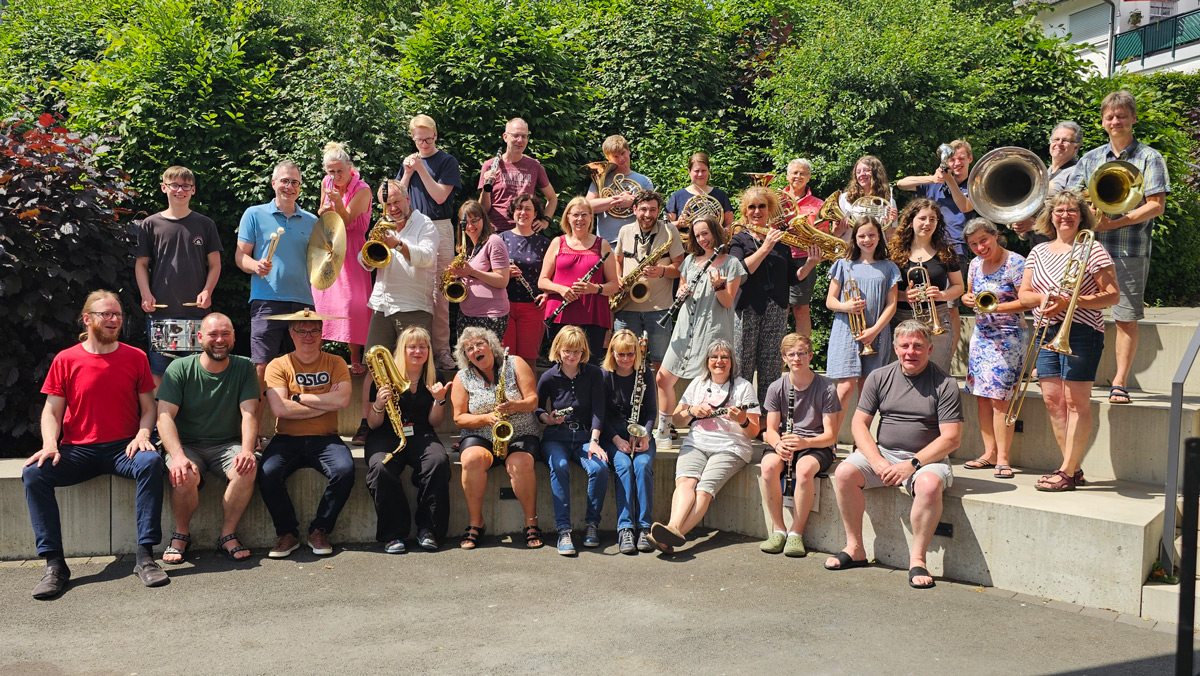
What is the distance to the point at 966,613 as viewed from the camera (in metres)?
5.11

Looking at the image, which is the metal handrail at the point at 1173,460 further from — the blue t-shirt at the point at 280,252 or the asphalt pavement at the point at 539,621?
the blue t-shirt at the point at 280,252

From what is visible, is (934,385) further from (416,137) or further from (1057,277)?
(416,137)

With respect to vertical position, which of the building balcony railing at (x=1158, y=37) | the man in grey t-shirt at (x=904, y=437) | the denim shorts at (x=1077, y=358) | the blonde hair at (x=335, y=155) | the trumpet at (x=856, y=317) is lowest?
the man in grey t-shirt at (x=904, y=437)

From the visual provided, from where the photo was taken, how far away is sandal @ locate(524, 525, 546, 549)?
20.6 ft

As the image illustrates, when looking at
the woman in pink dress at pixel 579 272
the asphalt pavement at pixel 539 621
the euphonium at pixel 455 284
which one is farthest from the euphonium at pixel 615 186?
the asphalt pavement at pixel 539 621

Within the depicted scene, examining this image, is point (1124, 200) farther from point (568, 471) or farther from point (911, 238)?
point (568, 471)

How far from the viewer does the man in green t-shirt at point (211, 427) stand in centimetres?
598

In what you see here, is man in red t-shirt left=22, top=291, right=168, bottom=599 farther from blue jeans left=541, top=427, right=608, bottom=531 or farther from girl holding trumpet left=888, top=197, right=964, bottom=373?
girl holding trumpet left=888, top=197, right=964, bottom=373

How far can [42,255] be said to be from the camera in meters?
6.78

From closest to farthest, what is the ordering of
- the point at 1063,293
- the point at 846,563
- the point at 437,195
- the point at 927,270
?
the point at 846,563 < the point at 1063,293 < the point at 927,270 < the point at 437,195

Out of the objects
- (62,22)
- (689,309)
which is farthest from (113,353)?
(62,22)

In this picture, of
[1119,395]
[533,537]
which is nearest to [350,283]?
[533,537]

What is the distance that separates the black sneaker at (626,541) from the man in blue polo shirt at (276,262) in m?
2.64

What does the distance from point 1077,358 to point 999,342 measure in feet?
1.66
